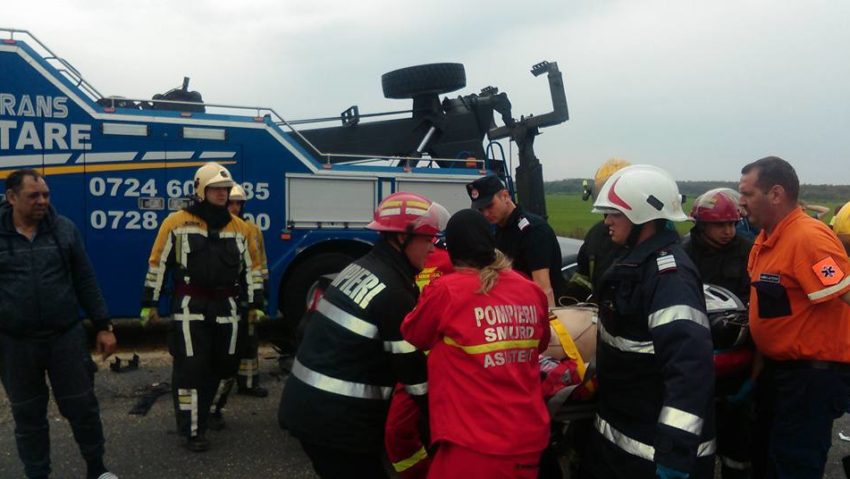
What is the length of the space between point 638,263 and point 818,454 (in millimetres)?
1436

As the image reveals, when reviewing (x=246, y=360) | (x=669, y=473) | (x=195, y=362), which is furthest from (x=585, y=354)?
(x=246, y=360)

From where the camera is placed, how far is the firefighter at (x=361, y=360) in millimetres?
2506

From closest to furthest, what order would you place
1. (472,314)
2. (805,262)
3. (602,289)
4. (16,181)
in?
(472,314) → (602,289) → (805,262) → (16,181)

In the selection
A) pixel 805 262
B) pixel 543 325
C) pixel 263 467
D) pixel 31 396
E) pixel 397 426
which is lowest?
pixel 263 467

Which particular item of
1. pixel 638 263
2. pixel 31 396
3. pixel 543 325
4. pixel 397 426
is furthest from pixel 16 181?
pixel 638 263

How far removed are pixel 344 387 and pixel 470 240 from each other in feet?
2.48

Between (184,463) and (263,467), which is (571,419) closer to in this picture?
(263,467)

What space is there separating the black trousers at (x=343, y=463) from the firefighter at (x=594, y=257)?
6.94ft

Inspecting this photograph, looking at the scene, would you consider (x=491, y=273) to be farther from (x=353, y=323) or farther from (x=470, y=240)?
(x=353, y=323)

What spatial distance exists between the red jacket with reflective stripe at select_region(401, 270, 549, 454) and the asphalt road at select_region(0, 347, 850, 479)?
92.2 inches

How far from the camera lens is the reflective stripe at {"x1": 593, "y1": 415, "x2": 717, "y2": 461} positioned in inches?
95.2

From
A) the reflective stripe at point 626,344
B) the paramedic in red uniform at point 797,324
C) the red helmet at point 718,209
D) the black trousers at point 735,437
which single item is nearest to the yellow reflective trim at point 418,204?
the reflective stripe at point 626,344

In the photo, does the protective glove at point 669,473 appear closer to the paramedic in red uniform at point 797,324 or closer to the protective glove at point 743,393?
the paramedic in red uniform at point 797,324

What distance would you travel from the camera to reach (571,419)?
3.05 metres
